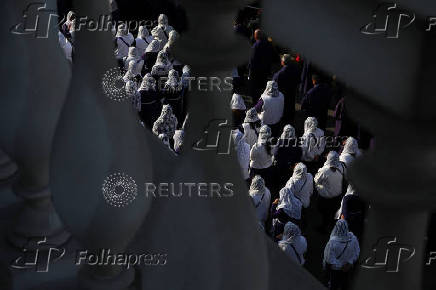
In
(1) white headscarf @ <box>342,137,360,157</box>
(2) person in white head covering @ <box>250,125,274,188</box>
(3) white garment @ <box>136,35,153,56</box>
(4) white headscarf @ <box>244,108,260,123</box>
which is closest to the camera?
(1) white headscarf @ <box>342,137,360,157</box>

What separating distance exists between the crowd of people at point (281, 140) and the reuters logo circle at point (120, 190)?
421 cm

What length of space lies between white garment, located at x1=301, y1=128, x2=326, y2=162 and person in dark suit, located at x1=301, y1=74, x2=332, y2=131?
1.04m

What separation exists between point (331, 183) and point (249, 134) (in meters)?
2.00

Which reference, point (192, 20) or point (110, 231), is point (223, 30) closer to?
point (192, 20)

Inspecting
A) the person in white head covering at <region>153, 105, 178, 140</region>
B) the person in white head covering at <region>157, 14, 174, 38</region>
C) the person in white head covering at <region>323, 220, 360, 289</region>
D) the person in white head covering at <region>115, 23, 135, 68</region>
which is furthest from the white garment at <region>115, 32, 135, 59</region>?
the person in white head covering at <region>323, 220, 360, 289</region>

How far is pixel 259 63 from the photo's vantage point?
13.5 m

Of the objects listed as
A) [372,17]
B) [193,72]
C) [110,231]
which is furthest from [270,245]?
[372,17]

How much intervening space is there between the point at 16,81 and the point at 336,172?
707 cm

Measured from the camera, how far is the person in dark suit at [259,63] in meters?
13.1

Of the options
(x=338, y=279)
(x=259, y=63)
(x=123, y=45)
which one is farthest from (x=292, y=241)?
(x=123, y=45)

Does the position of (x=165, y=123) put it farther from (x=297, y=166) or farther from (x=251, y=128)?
(x=297, y=166)

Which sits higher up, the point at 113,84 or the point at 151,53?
the point at 113,84

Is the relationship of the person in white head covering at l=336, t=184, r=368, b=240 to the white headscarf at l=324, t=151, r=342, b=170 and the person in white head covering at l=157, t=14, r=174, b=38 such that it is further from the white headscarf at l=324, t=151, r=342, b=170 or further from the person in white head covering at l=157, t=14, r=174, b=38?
the person in white head covering at l=157, t=14, r=174, b=38

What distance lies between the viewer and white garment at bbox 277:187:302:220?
27.1ft
